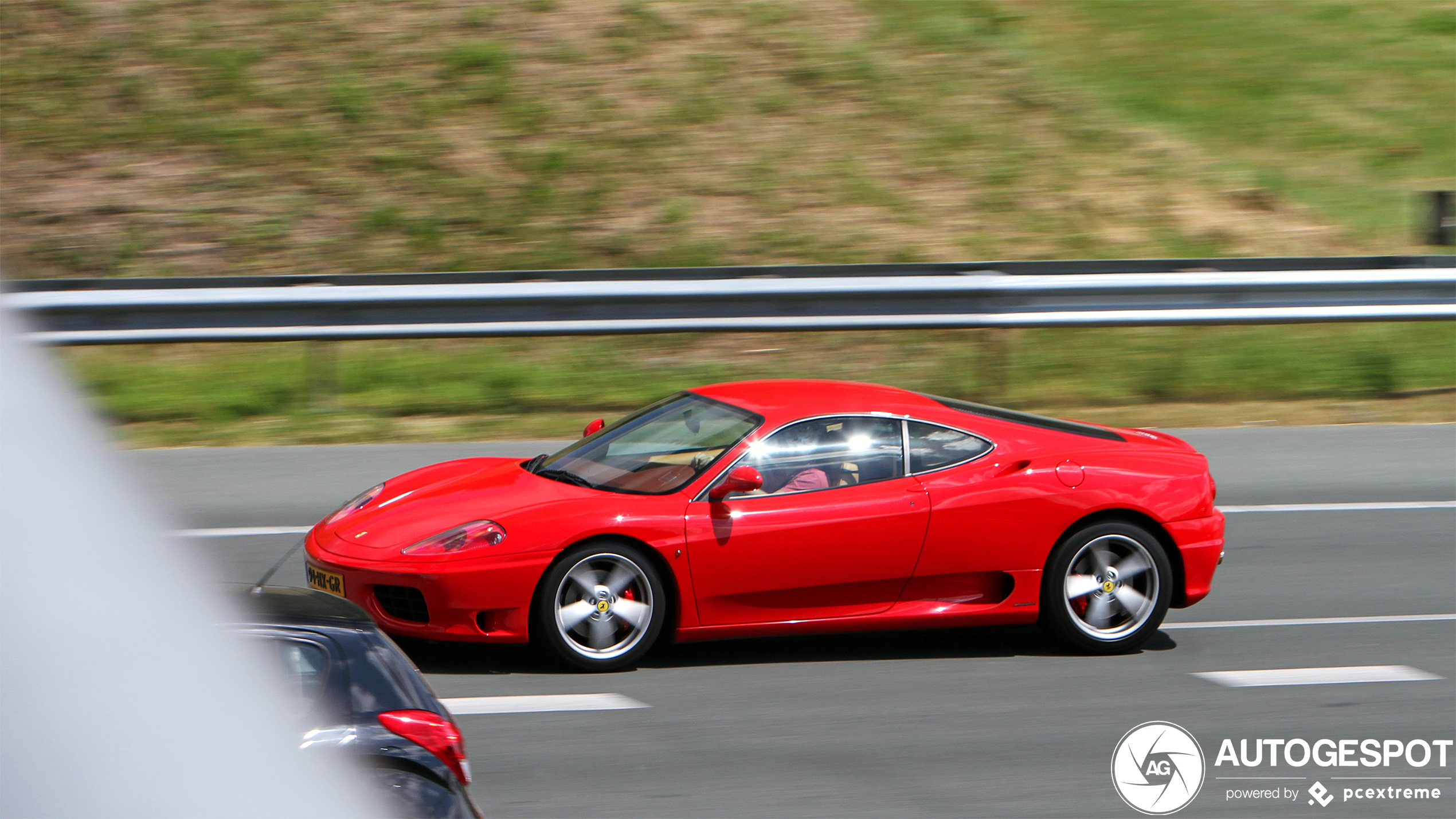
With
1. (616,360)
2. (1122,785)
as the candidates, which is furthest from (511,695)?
(616,360)

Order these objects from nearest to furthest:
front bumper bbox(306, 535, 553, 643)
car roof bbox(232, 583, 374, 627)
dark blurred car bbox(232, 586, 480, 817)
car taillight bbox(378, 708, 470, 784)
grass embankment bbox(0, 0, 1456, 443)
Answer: dark blurred car bbox(232, 586, 480, 817) → car taillight bbox(378, 708, 470, 784) → car roof bbox(232, 583, 374, 627) → front bumper bbox(306, 535, 553, 643) → grass embankment bbox(0, 0, 1456, 443)

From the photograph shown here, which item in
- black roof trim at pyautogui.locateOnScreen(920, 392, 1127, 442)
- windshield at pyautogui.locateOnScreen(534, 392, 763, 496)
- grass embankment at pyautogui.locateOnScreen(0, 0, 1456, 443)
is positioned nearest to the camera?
windshield at pyautogui.locateOnScreen(534, 392, 763, 496)

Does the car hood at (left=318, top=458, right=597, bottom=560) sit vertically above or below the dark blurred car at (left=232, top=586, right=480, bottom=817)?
below

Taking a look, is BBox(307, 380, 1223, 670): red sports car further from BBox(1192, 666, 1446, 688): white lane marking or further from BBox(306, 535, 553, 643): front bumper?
BBox(1192, 666, 1446, 688): white lane marking

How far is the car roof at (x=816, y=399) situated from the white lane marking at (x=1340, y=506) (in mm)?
3198

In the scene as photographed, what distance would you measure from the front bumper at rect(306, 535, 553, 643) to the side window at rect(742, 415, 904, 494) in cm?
108

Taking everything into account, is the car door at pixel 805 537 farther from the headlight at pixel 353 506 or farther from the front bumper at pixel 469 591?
the headlight at pixel 353 506

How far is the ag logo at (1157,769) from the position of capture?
4.89m

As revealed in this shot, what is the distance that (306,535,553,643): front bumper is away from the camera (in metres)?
5.90

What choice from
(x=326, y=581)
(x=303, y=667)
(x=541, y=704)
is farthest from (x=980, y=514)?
(x=303, y=667)

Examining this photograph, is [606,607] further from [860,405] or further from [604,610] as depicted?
[860,405]

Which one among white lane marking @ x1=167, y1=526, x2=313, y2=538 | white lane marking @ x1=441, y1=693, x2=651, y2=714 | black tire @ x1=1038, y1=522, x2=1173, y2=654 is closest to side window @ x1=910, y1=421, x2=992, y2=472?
black tire @ x1=1038, y1=522, x2=1173, y2=654

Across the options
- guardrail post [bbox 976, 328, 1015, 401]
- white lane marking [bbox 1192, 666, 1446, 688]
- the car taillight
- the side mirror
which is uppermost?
the car taillight

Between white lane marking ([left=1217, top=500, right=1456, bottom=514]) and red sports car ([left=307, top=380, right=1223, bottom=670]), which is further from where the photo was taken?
white lane marking ([left=1217, top=500, right=1456, bottom=514])
